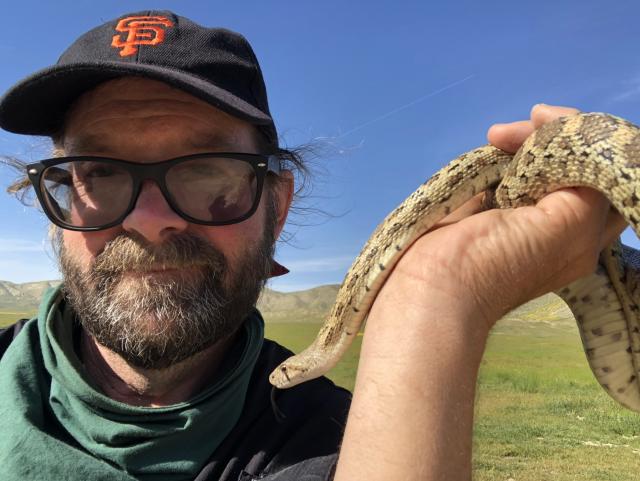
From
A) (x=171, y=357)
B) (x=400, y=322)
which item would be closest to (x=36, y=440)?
(x=171, y=357)

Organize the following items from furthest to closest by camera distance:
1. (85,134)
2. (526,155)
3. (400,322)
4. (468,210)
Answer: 1. (85,134)
2. (468,210)
3. (526,155)
4. (400,322)

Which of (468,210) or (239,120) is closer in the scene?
(468,210)

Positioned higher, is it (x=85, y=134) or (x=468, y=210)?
(x=85, y=134)

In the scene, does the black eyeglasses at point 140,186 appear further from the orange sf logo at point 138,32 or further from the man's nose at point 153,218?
the orange sf logo at point 138,32

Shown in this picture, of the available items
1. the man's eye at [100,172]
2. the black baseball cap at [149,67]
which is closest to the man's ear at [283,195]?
the black baseball cap at [149,67]

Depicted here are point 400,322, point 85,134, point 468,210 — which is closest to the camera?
point 400,322

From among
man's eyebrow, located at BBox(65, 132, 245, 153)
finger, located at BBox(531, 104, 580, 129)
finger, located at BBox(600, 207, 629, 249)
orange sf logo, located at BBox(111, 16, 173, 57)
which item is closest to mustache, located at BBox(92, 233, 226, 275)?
man's eyebrow, located at BBox(65, 132, 245, 153)

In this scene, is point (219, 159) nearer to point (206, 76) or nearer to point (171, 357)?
point (206, 76)

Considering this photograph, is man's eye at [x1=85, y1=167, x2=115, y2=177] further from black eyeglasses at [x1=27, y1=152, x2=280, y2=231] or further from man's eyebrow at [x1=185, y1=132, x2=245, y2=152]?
man's eyebrow at [x1=185, y1=132, x2=245, y2=152]
